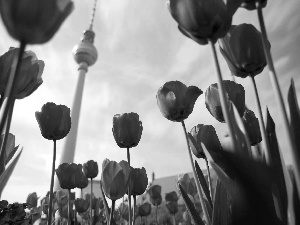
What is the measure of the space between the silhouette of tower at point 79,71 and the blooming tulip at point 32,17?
103ft

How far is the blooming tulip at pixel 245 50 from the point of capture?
114 centimetres

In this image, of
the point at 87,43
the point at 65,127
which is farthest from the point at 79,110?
the point at 65,127

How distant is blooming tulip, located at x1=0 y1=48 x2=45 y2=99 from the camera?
3.38ft

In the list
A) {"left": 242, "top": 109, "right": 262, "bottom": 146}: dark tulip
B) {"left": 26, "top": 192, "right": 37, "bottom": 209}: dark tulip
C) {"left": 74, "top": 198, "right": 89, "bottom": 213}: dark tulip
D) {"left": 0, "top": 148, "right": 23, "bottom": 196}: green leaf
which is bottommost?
Result: {"left": 74, "top": 198, "right": 89, "bottom": 213}: dark tulip

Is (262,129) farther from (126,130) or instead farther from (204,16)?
(126,130)

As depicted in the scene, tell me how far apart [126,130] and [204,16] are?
1283 mm

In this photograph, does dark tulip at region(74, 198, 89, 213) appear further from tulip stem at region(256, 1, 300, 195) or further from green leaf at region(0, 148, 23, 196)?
tulip stem at region(256, 1, 300, 195)

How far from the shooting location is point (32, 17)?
0.69 m

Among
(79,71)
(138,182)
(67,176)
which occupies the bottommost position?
(138,182)

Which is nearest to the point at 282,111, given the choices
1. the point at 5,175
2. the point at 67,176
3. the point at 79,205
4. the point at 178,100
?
the point at 178,100

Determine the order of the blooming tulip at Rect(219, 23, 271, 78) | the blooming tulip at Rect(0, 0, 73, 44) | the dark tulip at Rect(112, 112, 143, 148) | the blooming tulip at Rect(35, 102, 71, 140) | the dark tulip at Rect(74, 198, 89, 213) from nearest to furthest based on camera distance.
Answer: the blooming tulip at Rect(0, 0, 73, 44) → the blooming tulip at Rect(219, 23, 271, 78) → the blooming tulip at Rect(35, 102, 71, 140) → the dark tulip at Rect(112, 112, 143, 148) → the dark tulip at Rect(74, 198, 89, 213)

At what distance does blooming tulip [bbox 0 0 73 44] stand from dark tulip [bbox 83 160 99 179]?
9.47 feet

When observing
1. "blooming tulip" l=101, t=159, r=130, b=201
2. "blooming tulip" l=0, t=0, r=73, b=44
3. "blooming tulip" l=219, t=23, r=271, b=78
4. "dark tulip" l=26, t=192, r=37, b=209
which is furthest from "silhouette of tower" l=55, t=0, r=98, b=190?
"blooming tulip" l=0, t=0, r=73, b=44

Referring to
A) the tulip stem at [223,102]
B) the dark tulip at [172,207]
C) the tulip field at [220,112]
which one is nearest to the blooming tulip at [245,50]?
the tulip field at [220,112]
